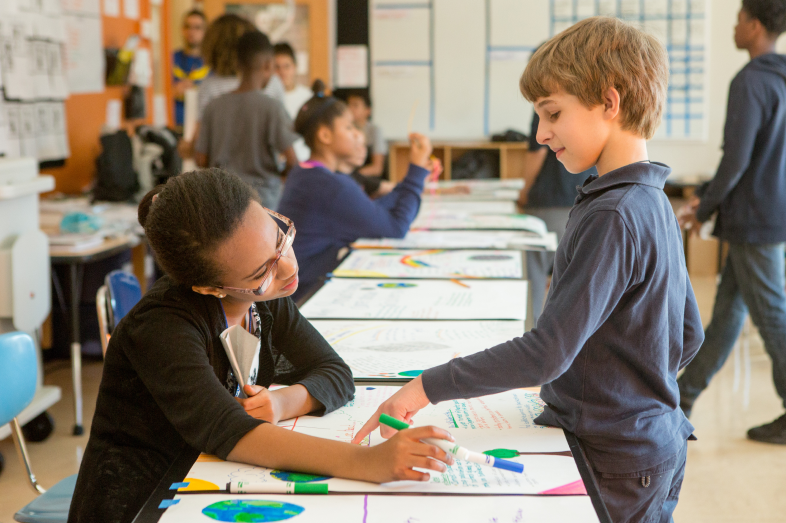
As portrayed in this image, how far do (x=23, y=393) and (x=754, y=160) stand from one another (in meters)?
2.34

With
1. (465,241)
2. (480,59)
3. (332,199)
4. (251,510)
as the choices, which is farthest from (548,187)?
(480,59)

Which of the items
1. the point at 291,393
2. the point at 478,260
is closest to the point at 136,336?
the point at 291,393

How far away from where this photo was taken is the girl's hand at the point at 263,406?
106 cm

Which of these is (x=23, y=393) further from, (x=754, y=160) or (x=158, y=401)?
(x=754, y=160)

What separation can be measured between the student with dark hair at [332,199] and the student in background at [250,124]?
574 millimetres

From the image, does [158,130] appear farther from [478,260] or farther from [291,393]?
[291,393]

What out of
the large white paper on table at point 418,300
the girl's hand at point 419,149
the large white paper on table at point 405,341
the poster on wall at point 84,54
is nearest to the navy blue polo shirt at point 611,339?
the large white paper on table at point 405,341

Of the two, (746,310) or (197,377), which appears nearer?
(197,377)

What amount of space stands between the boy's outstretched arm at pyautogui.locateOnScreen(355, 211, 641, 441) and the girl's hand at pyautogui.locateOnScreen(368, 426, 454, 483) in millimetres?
96

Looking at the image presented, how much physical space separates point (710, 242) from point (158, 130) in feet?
12.6

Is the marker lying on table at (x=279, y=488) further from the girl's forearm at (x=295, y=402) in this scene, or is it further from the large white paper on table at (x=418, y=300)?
the large white paper on table at (x=418, y=300)

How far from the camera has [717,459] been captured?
8.18 feet

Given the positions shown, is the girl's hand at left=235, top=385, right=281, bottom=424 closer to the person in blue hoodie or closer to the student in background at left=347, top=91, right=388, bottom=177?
the person in blue hoodie

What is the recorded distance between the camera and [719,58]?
5637 millimetres
